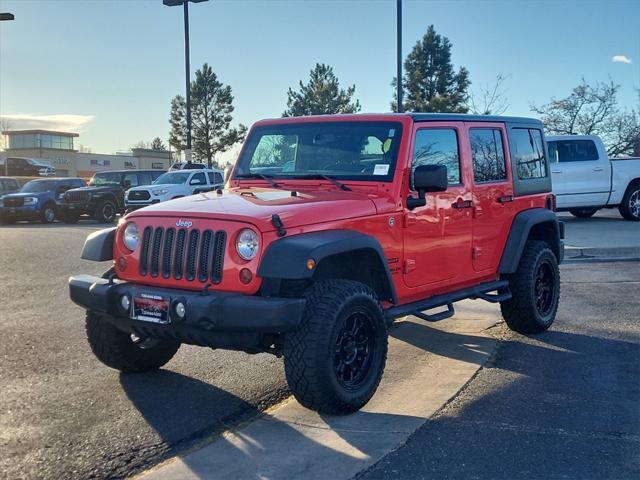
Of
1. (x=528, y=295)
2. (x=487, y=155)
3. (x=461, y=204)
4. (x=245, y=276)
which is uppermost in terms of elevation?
(x=487, y=155)

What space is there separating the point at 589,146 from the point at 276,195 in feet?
44.9

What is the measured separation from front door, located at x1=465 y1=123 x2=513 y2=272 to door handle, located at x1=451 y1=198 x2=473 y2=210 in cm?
10

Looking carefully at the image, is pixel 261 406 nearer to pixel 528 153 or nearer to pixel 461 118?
pixel 461 118

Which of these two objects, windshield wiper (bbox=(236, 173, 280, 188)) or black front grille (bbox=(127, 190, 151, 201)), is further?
black front grille (bbox=(127, 190, 151, 201))

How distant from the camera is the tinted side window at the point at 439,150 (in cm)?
543

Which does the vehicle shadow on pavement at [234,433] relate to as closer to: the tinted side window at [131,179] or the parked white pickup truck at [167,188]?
the parked white pickup truck at [167,188]

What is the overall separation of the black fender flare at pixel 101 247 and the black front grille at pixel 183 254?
1.65ft

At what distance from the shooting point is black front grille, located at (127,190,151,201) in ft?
71.4

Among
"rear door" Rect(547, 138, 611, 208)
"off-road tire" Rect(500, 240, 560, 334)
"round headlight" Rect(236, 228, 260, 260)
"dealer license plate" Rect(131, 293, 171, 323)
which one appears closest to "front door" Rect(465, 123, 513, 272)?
"off-road tire" Rect(500, 240, 560, 334)

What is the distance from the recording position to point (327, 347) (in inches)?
165

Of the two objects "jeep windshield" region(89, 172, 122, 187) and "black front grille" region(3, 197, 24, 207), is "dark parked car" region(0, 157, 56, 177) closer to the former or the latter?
"jeep windshield" region(89, 172, 122, 187)

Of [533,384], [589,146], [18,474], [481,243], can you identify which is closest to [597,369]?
[533,384]

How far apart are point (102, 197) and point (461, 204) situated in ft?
63.2

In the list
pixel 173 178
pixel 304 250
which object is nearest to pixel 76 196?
pixel 173 178
